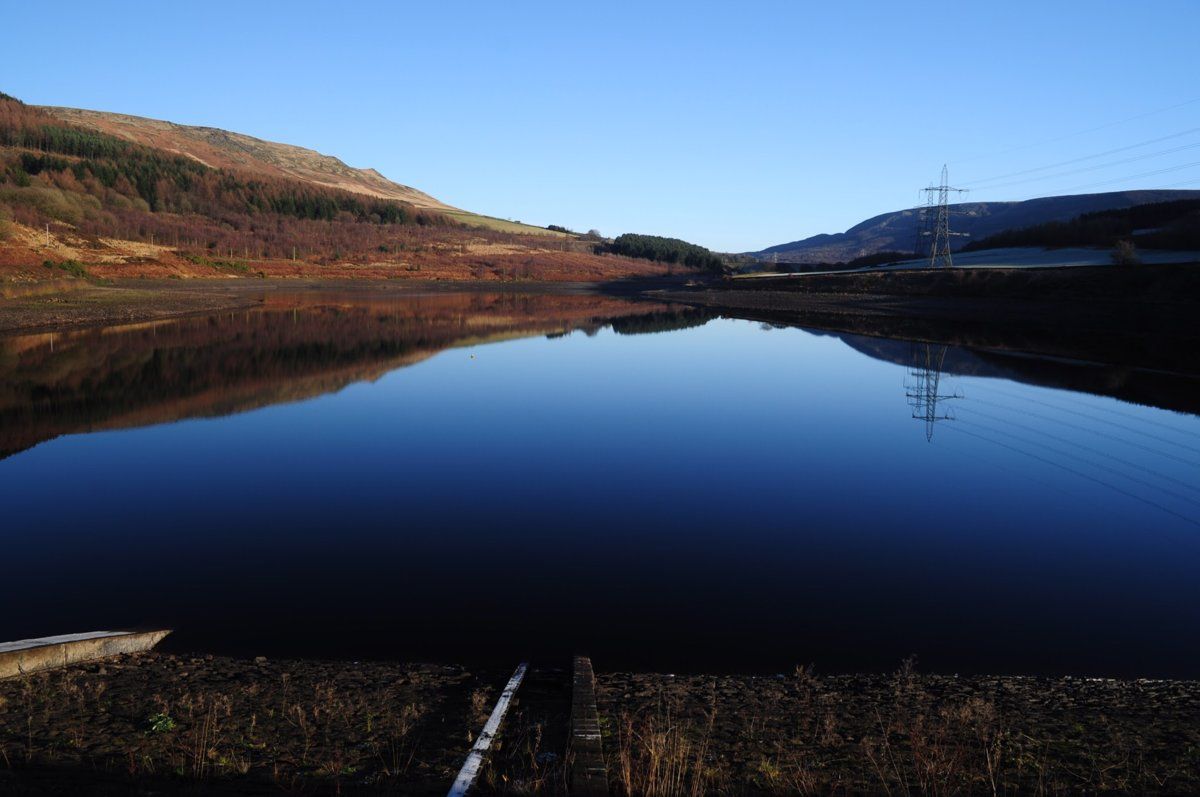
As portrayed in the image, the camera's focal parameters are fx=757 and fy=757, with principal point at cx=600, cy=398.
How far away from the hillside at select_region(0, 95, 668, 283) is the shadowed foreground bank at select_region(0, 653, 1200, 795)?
167ft

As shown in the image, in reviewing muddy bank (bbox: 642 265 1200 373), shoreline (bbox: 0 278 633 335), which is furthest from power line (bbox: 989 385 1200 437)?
shoreline (bbox: 0 278 633 335)

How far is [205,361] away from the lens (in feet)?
79.5

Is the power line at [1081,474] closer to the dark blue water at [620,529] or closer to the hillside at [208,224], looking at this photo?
the dark blue water at [620,529]

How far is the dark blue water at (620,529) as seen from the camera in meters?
6.88

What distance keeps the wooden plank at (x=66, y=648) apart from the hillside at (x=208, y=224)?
49.3m

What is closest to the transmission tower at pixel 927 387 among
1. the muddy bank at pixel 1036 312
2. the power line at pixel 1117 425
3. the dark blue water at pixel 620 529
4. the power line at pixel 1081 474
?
the dark blue water at pixel 620 529

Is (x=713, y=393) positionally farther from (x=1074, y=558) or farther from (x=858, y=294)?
(x=858, y=294)

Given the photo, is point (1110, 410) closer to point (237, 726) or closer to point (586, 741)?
point (586, 741)

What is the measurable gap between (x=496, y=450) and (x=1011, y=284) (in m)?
37.9

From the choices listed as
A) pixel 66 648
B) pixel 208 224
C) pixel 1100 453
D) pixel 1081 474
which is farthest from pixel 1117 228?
pixel 208 224

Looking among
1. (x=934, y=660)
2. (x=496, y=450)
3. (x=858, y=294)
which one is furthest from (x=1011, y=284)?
(x=934, y=660)

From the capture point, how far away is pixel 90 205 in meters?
84.9

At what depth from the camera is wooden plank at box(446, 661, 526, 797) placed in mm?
4207

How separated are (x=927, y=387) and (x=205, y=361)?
2212cm
